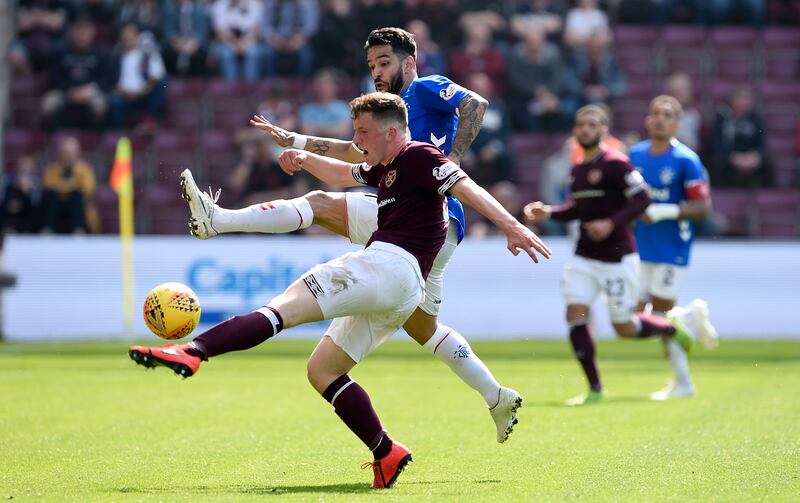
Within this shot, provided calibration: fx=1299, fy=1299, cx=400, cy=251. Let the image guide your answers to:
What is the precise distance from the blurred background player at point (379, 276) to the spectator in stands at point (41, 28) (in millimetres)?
17897

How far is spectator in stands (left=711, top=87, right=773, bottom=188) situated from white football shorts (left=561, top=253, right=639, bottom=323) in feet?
32.6

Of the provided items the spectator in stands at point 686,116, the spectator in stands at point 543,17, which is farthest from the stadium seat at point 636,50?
the spectator in stands at point 686,116

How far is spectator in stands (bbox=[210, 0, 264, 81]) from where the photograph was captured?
73.8ft

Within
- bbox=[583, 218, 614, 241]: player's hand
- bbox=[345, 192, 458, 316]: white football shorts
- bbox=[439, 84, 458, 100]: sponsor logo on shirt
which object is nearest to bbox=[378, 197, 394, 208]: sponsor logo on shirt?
bbox=[345, 192, 458, 316]: white football shorts

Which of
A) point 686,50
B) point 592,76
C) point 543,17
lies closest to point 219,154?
point 543,17

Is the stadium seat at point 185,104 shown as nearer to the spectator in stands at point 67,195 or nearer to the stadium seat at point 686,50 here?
the spectator in stands at point 67,195

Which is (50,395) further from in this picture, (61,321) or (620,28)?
(620,28)

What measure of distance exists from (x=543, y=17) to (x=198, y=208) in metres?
16.6

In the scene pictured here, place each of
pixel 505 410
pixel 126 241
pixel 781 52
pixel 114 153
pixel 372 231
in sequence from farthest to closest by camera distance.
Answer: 1. pixel 781 52
2. pixel 114 153
3. pixel 126 241
4. pixel 505 410
5. pixel 372 231

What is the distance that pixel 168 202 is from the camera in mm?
21922

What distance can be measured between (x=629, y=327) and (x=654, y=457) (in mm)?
4029

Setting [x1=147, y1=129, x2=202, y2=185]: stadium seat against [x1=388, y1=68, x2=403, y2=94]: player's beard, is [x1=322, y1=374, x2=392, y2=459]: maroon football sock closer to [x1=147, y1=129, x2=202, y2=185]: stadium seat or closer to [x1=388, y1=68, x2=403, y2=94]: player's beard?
[x1=388, y1=68, x2=403, y2=94]: player's beard

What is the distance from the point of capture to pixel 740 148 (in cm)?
2081

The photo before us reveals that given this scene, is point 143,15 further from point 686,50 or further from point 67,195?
point 686,50
